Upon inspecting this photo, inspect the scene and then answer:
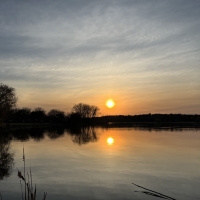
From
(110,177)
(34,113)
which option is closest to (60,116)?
(34,113)

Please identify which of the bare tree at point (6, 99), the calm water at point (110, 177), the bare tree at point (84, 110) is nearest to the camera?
the calm water at point (110, 177)

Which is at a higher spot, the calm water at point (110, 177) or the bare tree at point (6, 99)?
the bare tree at point (6, 99)

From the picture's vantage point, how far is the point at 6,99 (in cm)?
5050

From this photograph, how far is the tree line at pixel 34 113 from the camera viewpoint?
50303 mm

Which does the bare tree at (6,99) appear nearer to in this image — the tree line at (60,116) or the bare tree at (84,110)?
the tree line at (60,116)

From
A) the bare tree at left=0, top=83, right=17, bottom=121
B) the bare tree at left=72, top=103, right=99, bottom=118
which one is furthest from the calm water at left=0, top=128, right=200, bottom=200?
the bare tree at left=72, top=103, right=99, bottom=118

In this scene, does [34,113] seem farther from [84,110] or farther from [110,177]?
[110,177]

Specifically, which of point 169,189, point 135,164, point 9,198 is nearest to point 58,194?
point 9,198

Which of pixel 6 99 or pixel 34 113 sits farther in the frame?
pixel 34 113

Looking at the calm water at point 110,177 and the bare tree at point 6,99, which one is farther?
the bare tree at point 6,99

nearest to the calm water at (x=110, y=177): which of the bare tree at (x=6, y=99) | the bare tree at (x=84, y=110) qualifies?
the bare tree at (x=6, y=99)

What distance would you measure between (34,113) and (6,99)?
5675 centimetres

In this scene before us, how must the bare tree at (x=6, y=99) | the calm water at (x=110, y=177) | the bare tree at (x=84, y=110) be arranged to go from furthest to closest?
the bare tree at (x=84, y=110) < the bare tree at (x=6, y=99) < the calm water at (x=110, y=177)

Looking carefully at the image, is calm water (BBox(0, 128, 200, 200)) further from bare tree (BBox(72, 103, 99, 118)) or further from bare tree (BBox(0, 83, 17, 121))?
bare tree (BBox(72, 103, 99, 118))
